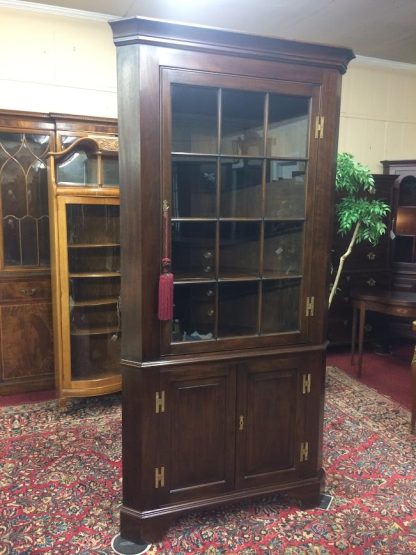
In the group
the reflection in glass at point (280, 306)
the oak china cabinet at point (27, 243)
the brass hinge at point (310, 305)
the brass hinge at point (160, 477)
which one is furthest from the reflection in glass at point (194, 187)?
the oak china cabinet at point (27, 243)

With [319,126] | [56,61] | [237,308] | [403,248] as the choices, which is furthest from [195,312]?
[403,248]

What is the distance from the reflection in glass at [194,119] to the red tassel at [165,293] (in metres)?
0.49

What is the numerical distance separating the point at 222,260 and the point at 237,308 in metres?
0.23

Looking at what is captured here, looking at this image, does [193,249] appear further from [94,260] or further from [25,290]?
[25,290]

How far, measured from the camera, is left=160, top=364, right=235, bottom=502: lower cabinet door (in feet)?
6.22

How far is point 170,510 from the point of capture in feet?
6.32

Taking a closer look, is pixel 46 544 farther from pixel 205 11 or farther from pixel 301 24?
pixel 301 24

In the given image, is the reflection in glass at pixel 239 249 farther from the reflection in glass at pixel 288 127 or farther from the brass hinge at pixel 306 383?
the brass hinge at pixel 306 383

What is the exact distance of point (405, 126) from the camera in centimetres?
468

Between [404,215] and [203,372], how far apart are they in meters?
3.38

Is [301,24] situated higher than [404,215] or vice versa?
[301,24]

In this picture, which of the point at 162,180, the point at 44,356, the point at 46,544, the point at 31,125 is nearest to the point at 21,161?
the point at 31,125

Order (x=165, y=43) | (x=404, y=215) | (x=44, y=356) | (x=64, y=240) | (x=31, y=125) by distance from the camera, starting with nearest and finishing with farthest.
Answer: (x=165, y=43) < (x=64, y=240) < (x=31, y=125) < (x=44, y=356) < (x=404, y=215)

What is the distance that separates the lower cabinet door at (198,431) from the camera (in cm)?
190
